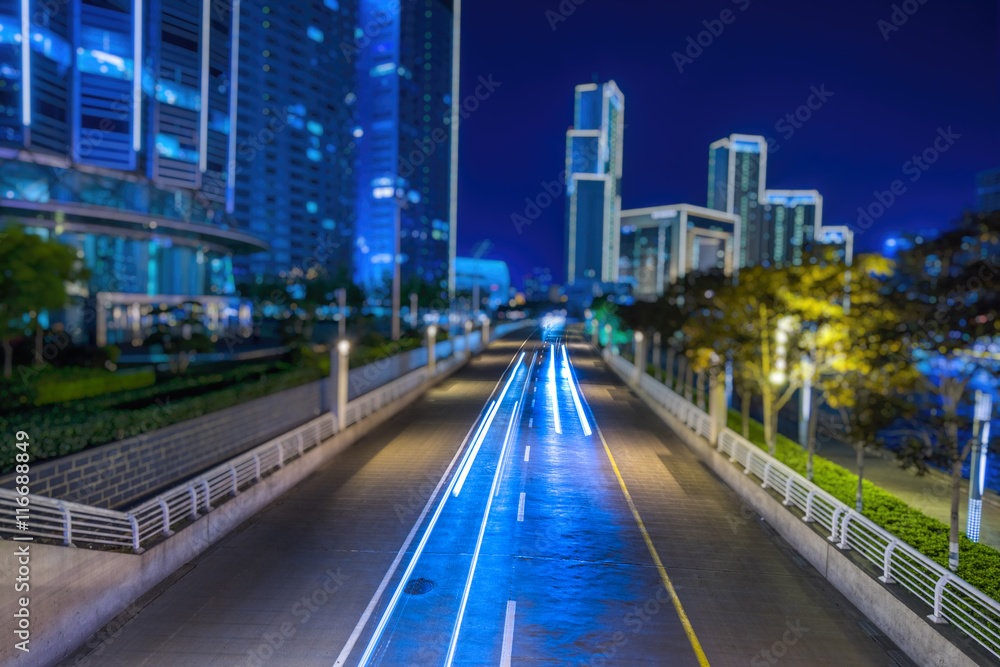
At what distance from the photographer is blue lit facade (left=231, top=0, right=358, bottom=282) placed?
100m

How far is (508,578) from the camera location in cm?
892

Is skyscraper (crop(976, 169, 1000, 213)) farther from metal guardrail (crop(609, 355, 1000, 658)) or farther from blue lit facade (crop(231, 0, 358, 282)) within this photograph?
blue lit facade (crop(231, 0, 358, 282))

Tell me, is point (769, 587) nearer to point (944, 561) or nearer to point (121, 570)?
point (944, 561)

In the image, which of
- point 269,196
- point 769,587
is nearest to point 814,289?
point 769,587

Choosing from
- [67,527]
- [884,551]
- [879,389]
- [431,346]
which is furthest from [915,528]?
[431,346]

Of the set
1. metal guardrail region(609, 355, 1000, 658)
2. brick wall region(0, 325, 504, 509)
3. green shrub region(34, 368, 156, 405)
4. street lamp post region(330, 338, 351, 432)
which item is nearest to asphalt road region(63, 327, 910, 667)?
metal guardrail region(609, 355, 1000, 658)

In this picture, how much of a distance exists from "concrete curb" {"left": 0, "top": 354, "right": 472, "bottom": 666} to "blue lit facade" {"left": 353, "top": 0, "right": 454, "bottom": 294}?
12543 centimetres

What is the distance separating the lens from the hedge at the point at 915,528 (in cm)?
862

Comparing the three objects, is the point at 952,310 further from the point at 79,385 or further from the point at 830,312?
the point at 79,385

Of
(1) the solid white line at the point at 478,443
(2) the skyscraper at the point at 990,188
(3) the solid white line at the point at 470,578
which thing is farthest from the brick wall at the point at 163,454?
(2) the skyscraper at the point at 990,188

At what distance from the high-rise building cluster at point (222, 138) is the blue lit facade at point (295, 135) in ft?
0.97

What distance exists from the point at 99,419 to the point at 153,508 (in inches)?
105

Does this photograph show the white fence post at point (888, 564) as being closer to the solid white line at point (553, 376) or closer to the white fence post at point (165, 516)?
the solid white line at point (553, 376)

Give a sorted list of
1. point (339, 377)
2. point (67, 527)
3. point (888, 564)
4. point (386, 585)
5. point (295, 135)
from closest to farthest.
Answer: point (67, 527)
point (888, 564)
point (386, 585)
point (339, 377)
point (295, 135)
